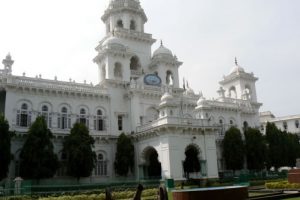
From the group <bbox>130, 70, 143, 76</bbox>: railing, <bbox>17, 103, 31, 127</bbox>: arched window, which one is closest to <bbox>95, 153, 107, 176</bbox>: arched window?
<bbox>17, 103, 31, 127</bbox>: arched window

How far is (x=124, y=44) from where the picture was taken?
1884 inches

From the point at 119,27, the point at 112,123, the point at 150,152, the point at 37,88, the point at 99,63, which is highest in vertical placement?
the point at 119,27

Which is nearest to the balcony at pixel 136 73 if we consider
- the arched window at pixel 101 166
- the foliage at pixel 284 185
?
the arched window at pixel 101 166

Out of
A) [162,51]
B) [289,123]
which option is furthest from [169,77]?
[289,123]

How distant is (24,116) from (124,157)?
12.1 metres

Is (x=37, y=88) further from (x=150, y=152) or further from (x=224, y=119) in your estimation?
(x=224, y=119)

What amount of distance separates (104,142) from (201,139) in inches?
465

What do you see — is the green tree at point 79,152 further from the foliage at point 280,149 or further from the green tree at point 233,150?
the foliage at point 280,149

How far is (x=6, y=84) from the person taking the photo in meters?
35.9

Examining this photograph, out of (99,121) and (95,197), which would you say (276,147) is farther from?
(95,197)

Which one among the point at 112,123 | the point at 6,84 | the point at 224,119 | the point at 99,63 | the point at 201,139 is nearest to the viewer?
the point at 6,84

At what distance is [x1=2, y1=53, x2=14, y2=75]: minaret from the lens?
3669cm

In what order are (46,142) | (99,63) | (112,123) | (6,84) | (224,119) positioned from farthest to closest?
(224,119), (99,63), (112,123), (6,84), (46,142)

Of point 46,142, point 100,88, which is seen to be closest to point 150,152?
point 100,88
